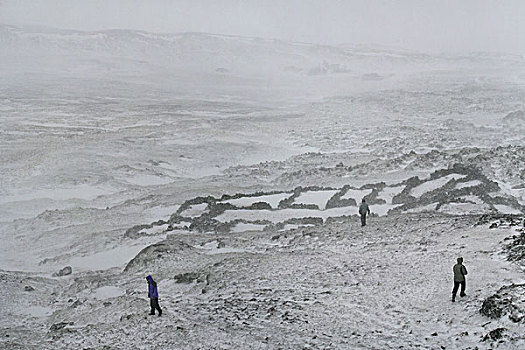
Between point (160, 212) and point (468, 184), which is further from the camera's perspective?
point (160, 212)

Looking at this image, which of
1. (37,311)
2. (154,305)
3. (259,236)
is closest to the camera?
(154,305)

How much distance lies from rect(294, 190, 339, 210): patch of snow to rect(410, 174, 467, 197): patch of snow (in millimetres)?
5788

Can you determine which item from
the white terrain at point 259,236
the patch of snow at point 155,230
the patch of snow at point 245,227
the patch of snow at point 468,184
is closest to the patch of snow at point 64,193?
the white terrain at point 259,236

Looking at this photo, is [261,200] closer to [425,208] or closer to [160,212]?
[160,212]

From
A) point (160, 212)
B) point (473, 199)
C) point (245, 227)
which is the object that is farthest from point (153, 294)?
point (160, 212)

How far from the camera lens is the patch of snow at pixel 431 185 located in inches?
1313

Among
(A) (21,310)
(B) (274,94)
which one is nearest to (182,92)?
(B) (274,94)

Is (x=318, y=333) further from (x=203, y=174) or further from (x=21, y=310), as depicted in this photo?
(x=203, y=174)

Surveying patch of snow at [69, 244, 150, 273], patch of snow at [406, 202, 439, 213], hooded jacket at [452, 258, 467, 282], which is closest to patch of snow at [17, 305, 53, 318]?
patch of snow at [69, 244, 150, 273]

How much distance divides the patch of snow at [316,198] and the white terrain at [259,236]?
147mm

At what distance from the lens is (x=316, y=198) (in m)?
35.0

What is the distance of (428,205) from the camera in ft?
98.9

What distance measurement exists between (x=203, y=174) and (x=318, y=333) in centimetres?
4419

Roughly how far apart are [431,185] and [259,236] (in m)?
13.9
